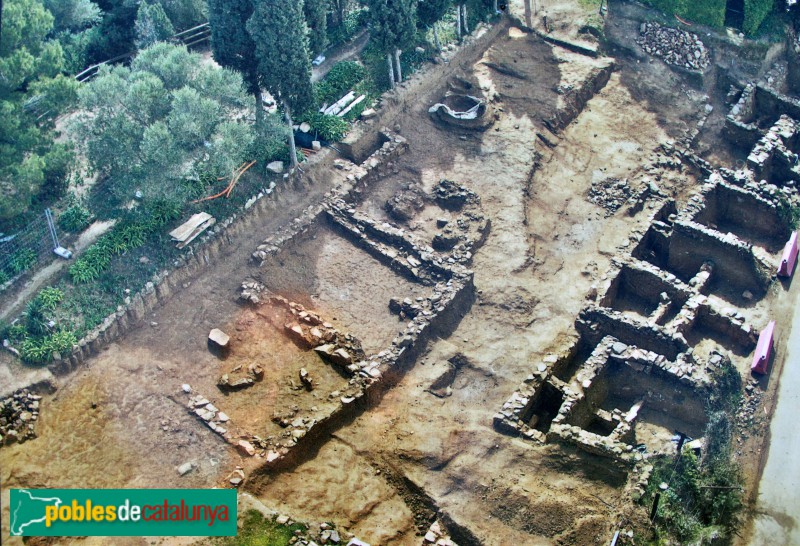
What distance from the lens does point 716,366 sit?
98.1 feet

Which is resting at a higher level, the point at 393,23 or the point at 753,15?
the point at 393,23

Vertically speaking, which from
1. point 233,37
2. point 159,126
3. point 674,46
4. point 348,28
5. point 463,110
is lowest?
point 463,110

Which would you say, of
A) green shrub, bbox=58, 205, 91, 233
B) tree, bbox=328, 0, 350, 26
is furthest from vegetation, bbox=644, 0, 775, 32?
green shrub, bbox=58, 205, 91, 233

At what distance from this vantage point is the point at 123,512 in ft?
78.7

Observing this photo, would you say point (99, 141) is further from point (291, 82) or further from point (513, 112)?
point (513, 112)

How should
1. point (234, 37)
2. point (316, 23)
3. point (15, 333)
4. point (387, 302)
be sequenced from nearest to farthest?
point (15, 333) < point (387, 302) < point (234, 37) < point (316, 23)

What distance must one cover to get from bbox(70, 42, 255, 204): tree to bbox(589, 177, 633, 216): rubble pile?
14483mm

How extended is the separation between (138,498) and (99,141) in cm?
1270

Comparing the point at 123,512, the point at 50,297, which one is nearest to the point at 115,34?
the point at 50,297

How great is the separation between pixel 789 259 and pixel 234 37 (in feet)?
75.1

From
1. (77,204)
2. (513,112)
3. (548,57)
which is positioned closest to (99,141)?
(77,204)

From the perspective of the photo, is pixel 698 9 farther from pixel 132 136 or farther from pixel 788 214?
pixel 132 136

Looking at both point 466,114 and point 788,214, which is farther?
point 466,114

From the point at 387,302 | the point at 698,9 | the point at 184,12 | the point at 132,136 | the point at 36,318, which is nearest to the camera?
the point at 36,318
